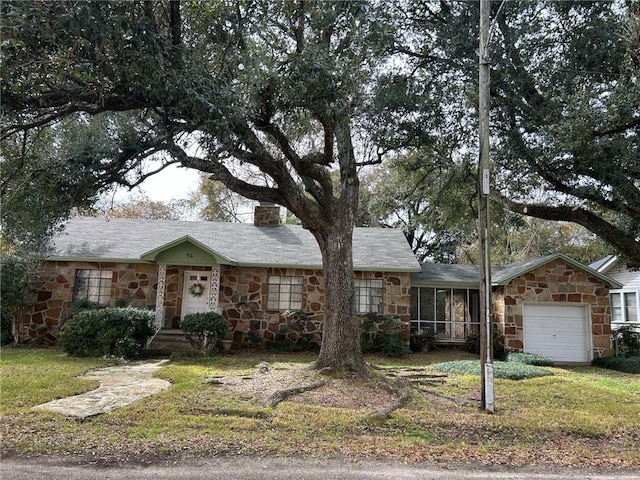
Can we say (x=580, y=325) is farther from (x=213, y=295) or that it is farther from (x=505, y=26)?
(x=213, y=295)

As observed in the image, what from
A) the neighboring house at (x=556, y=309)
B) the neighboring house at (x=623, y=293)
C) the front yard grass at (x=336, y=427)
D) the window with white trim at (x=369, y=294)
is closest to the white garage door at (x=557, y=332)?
the neighboring house at (x=556, y=309)

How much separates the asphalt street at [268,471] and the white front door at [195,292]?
1069 cm

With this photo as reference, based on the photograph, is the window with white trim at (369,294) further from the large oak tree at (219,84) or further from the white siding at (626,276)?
the white siding at (626,276)

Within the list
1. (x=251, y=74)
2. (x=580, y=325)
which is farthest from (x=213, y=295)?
(x=580, y=325)

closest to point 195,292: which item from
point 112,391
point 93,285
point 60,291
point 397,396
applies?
point 93,285

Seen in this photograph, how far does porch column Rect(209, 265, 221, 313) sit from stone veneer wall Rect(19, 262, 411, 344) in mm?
693

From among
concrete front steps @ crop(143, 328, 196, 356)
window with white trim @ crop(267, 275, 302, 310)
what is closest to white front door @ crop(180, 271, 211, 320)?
concrete front steps @ crop(143, 328, 196, 356)

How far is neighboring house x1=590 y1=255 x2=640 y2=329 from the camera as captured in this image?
63.7 feet

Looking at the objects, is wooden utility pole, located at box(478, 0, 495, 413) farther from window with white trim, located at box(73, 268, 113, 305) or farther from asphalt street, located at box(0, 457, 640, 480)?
window with white trim, located at box(73, 268, 113, 305)

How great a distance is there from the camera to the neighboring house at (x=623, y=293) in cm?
1942

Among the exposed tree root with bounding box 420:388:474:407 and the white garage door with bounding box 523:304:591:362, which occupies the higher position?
the white garage door with bounding box 523:304:591:362

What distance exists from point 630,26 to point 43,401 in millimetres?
11860

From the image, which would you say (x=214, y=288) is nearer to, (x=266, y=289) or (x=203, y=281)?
(x=203, y=281)

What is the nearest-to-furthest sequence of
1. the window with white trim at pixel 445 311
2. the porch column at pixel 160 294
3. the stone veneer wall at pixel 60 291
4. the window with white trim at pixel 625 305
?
1. the porch column at pixel 160 294
2. the stone veneer wall at pixel 60 291
3. the window with white trim at pixel 445 311
4. the window with white trim at pixel 625 305
